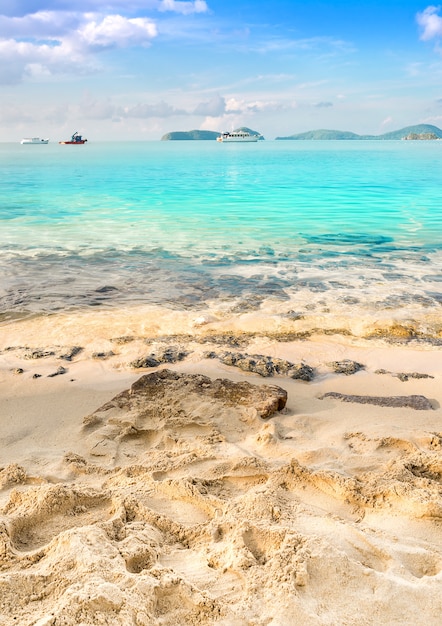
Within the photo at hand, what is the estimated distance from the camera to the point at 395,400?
4906mm

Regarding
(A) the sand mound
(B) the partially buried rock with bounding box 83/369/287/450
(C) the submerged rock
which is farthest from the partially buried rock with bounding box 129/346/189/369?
(A) the sand mound

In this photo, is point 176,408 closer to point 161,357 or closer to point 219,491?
point 219,491

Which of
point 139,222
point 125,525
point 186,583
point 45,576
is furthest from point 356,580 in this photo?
point 139,222

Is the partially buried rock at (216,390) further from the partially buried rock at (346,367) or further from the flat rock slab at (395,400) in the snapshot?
the partially buried rock at (346,367)

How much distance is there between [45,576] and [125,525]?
0.58 meters

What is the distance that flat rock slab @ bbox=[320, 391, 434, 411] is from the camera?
4.77 meters

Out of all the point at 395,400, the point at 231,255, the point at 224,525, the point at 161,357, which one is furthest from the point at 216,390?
the point at 231,255

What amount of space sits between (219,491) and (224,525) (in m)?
A: 0.43

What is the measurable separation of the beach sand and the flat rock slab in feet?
0.08

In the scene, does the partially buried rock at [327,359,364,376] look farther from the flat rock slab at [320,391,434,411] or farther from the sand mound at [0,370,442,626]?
the sand mound at [0,370,442,626]

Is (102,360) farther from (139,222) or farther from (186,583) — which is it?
(139,222)

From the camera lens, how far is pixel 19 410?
4820 millimetres

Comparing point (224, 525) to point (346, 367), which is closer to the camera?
point (224, 525)

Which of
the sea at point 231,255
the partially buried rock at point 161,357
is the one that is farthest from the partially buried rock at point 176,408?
the sea at point 231,255
